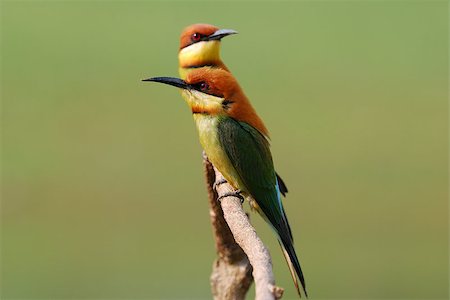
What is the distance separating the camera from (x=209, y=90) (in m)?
2.38

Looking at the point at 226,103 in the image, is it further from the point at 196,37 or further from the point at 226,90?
the point at 196,37

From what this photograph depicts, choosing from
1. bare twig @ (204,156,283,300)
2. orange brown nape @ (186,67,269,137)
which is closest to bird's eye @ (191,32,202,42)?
orange brown nape @ (186,67,269,137)

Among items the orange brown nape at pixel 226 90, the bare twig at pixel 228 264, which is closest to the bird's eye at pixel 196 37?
the orange brown nape at pixel 226 90

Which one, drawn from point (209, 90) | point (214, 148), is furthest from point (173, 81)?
point (214, 148)

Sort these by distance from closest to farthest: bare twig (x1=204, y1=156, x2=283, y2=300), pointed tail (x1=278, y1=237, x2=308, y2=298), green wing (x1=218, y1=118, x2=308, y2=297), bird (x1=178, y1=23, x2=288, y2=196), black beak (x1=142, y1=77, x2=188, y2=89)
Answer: pointed tail (x1=278, y1=237, x2=308, y2=298) → bare twig (x1=204, y1=156, x2=283, y2=300) → black beak (x1=142, y1=77, x2=188, y2=89) → green wing (x1=218, y1=118, x2=308, y2=297) → bird (x1=178, y1=23, x2=288, y2=196)

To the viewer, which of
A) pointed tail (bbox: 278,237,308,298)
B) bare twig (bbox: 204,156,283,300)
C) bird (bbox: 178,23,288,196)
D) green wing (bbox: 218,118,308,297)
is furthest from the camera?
bird (bbox: 178,23,288,196)

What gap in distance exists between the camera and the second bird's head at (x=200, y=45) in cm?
340

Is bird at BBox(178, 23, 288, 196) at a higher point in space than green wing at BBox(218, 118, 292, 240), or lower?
higher

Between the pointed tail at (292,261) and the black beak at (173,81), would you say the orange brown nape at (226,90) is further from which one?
the pointed tail at (292,261)

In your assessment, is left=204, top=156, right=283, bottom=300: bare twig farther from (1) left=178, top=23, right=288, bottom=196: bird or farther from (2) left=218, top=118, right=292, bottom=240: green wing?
(1) left=178, top=23, right=288, bottom=196: bird

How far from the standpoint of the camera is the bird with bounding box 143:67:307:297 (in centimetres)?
240

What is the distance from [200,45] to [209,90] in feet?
3.56

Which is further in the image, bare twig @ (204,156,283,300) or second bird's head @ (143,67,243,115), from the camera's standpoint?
second bird's head @ (143,67,243,115)

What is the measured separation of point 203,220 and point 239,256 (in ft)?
11.2
